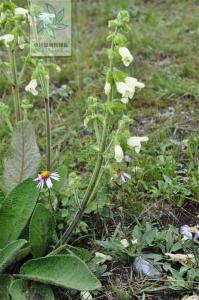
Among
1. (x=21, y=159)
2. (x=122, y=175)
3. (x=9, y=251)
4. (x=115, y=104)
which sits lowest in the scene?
(x=9, y=251)

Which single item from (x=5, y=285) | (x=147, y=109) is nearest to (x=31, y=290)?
(x=5, y=285)

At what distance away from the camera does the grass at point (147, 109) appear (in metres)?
2.68

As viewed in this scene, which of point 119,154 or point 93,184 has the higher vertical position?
point 119,154

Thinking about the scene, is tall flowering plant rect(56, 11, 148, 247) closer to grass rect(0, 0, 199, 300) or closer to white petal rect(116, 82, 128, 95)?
white petal rect(116, 82, 128, 95)

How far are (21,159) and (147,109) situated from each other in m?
1.51

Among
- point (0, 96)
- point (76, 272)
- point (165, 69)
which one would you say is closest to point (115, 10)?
point (165, 69)

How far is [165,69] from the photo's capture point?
436cm

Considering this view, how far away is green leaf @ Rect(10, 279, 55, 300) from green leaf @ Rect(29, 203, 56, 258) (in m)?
0.15

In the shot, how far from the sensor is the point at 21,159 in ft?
Result: 8.30

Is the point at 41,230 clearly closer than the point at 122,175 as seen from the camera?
Yes

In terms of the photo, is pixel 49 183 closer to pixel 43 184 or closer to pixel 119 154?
pixel 43 184

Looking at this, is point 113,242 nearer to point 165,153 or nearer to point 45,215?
point 45,215

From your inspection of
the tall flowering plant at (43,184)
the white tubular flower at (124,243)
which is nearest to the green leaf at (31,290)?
the tall flowering plant at (43,184)

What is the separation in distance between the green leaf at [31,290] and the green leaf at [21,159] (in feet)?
1.67
